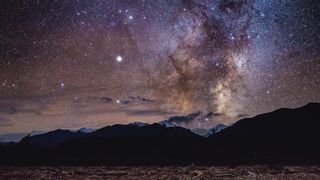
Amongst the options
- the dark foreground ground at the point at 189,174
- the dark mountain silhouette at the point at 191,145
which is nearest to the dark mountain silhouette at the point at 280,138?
the dark mountain silhouette at the point at 191,145

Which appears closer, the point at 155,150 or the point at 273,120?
the point at 155,150

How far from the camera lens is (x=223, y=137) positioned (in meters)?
126

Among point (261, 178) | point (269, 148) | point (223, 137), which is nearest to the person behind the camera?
point (261, 178)

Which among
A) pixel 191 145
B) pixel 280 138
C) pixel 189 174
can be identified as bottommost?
pixel 189 174

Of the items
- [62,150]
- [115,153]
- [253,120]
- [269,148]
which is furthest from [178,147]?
[253,120]

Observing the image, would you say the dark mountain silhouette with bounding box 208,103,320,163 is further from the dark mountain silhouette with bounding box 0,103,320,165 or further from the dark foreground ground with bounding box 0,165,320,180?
the dark foreground ground with bounding box 0,165,320,180

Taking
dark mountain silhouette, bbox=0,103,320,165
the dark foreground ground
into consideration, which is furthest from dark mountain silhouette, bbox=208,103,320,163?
the dark foreground ground

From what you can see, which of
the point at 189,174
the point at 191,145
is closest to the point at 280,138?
the point at 191,145

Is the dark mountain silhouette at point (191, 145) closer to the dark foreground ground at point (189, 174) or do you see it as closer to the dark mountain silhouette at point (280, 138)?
the dark mountain silhouette at point (280, 138)

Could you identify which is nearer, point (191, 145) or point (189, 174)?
point (189, 174)

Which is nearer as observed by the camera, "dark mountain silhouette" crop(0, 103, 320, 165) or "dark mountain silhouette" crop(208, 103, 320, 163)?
"dark mountain silhouette" crop(208, 103, 320, 163)

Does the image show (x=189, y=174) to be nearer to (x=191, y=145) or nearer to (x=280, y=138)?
(x=191, y=145)

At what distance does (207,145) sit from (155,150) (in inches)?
626

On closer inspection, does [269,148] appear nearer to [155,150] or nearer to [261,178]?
[155,150]
